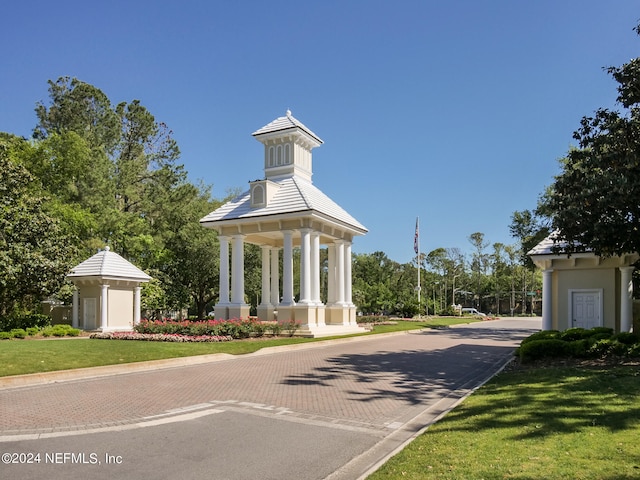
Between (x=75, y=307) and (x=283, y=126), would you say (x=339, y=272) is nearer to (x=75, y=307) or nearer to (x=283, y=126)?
(x=283, y=126)

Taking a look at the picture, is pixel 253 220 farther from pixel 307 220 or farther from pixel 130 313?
pixel 130 313

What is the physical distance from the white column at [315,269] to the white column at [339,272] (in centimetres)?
299

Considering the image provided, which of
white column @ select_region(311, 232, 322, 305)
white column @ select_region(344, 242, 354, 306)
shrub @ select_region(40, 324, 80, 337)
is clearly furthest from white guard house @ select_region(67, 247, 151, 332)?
white column @ select_region(344, 242, 354, 306)

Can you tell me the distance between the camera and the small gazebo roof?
3088 cm

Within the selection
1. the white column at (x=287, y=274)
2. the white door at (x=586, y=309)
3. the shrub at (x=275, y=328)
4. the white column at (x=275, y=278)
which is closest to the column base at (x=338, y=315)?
the white column at (x=287, y=274)

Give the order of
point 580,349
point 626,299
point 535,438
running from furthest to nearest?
point 626,299, point 580,349, point 535,438

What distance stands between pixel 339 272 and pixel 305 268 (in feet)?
17.2

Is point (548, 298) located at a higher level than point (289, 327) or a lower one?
higher

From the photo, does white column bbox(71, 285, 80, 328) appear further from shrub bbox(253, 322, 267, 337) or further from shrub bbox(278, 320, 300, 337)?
shrub bbox(278, 320, 300, 337)

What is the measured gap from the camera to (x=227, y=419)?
29.4 feet

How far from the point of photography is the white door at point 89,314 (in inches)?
1238

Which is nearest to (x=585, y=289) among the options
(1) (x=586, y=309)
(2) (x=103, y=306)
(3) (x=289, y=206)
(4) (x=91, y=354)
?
(1) (x=586, y=309)

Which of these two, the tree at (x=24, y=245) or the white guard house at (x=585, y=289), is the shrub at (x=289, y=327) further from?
the tree at (x=24, y=245)

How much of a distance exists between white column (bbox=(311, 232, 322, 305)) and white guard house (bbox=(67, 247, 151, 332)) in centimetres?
1125
